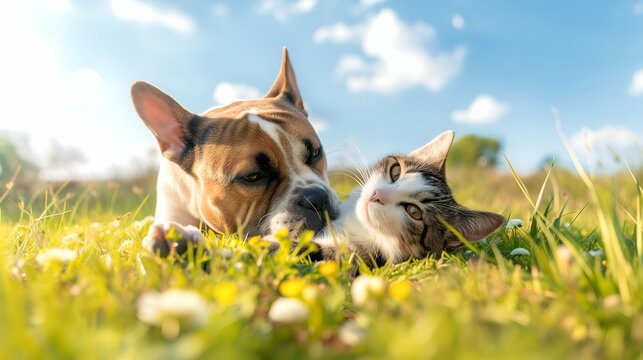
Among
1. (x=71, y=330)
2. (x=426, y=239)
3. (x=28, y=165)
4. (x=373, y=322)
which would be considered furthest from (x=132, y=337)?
(x=28, y=165)

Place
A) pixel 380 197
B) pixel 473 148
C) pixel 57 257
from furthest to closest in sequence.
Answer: pixel 473 148, pixel 380 197, pixel 57 257

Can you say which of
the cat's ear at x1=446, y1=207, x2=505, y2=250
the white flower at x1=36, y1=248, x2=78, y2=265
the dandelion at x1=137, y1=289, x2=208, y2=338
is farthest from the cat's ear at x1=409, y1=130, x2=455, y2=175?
the dandelion at x1=137, y1=289, x2=208, y2=338

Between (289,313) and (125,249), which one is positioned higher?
(289,313)

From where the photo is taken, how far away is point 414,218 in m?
2.94

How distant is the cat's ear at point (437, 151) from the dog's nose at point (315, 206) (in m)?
0.73

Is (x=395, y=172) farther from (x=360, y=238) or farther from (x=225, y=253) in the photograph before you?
(x=225, y=253)

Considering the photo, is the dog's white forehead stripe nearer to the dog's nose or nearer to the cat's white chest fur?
the dog's nose

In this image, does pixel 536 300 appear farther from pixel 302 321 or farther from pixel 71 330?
pixel 71 330

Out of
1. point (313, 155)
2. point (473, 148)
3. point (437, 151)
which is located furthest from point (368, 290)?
point (473, 148)

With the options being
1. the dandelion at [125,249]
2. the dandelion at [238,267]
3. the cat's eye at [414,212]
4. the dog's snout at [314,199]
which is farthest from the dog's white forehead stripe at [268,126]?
the dandelion at [238,267]

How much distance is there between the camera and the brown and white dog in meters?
3.49

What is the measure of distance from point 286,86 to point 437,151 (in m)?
1.95

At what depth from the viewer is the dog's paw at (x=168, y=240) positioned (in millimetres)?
2273

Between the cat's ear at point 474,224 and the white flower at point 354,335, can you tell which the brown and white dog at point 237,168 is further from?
the white flower at point 354,335
